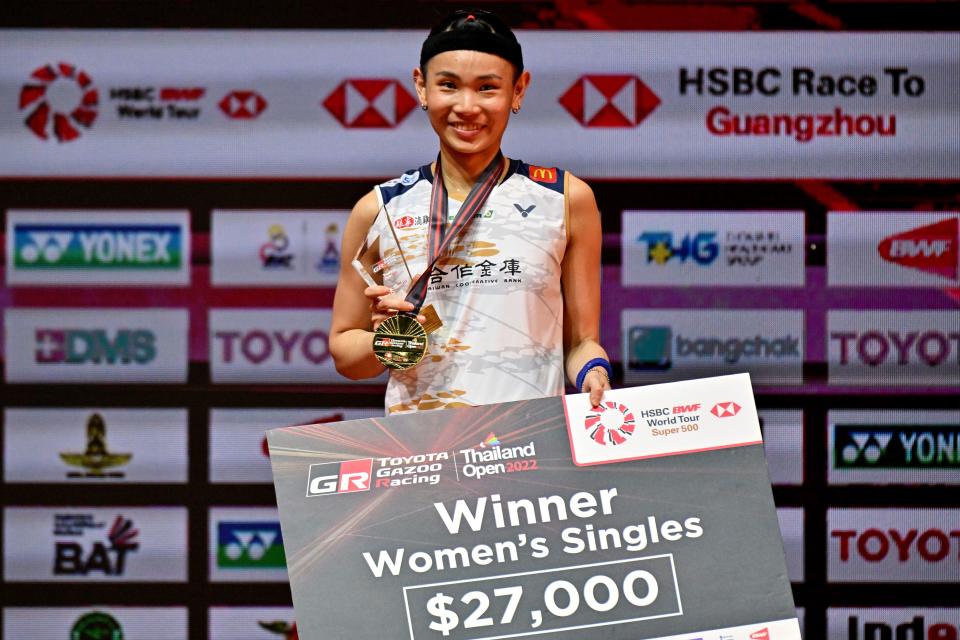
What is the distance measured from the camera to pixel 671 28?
11.1 feet

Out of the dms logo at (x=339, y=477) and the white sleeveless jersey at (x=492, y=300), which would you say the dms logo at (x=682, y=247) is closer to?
the white sleeveless jersey at (x=492, y=300)

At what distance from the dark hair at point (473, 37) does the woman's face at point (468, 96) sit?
0.03 ft

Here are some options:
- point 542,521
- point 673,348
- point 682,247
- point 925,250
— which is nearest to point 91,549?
point 673,348

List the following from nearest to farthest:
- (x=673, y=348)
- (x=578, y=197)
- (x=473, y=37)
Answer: (x=473, y=37)
(x=578, y=197)
(x=673, y=348)

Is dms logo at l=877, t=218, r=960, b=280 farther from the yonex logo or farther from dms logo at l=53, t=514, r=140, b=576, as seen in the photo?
dms logo at l=53, t=514, r=140, b=576

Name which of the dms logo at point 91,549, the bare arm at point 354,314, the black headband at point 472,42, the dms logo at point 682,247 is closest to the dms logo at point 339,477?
the bare arm at point 354,314

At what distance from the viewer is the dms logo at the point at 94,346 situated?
3.41m

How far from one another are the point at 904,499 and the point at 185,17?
9.11ft

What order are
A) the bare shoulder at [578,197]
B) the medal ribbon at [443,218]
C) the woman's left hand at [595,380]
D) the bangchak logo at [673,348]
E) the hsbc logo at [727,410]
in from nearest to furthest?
the hsbc logo at [727,410] < the woman's left hand at [595,380] < the medal ribbon at [443,218] < the bare shoulder at [578,197] < the bangchak logo at [673,348]

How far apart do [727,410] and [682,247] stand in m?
1.98

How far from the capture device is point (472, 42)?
1.75 m

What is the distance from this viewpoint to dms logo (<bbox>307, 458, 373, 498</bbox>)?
4.66 ft

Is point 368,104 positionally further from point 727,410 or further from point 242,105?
point 727,410

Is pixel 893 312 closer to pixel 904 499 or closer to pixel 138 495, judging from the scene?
pixel 904 499
